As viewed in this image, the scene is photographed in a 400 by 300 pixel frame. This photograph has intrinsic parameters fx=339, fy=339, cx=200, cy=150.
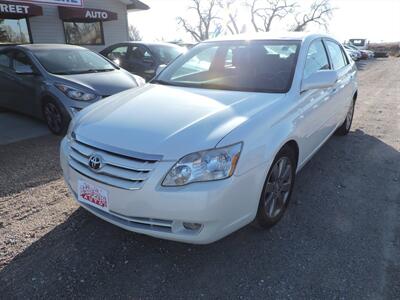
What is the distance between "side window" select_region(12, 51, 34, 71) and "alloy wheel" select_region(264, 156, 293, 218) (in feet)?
15.5

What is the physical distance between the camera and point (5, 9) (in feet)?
32.1

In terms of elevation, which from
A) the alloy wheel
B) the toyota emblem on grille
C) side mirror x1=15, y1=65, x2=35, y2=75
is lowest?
the alloy wheel

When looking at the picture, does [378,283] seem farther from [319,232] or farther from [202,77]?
[202,77]

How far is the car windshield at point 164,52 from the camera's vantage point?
8258 mm

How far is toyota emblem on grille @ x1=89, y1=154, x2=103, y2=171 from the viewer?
229 cm

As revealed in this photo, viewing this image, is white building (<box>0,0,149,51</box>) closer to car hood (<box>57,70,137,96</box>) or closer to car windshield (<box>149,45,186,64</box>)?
car windshield (<box>149,45,186,64</box>)

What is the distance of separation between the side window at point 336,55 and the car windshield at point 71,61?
12.7ft

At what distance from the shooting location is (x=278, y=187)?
2.79 metres

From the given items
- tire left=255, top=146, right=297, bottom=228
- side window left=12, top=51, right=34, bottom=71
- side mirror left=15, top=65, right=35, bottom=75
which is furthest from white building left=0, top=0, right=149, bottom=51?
tire left=255, top=146, right=297, bottom=228

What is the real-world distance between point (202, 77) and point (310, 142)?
1.29 m

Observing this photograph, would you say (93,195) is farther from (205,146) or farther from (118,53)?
(118,53)

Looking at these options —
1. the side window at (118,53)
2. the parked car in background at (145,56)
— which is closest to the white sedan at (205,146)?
the parked car in background at (145,56)

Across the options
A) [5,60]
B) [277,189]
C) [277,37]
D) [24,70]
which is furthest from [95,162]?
[5,60]

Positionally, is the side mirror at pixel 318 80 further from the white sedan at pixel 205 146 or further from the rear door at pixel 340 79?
the rear door at pixel 340 79
